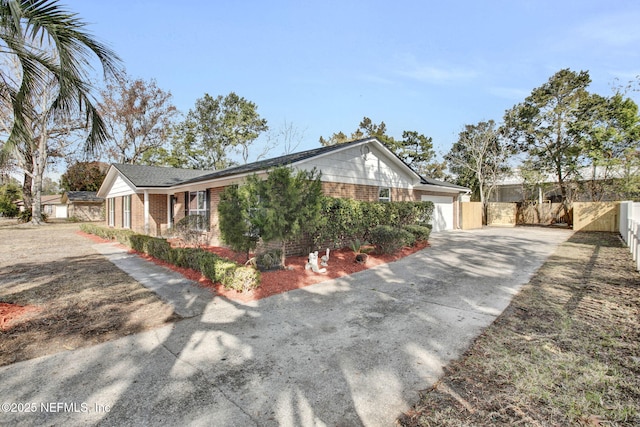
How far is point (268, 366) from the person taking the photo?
3.39m

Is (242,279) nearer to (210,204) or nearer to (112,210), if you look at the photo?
(210,204)

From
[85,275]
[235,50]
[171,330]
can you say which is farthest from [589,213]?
[85,275]

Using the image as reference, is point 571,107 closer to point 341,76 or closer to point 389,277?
point 341,76

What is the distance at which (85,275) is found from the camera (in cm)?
777

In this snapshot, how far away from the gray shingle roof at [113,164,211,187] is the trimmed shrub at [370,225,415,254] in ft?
37.2

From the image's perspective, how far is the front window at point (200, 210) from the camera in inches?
517

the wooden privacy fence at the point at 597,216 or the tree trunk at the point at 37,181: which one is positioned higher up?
the tree trunk at the point at 37,181

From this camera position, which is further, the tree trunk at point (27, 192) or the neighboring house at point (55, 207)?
the neighboring house at point (55, 207)

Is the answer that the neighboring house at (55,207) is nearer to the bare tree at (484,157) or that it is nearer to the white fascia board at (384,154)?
the white fascia board at (384,154)

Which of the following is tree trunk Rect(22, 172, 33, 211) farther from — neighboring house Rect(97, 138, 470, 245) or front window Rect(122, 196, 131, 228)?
front window Rect(122, 196, 131, 228)

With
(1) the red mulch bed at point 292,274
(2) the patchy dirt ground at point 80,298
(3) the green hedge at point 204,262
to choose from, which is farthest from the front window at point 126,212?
(1) the red mulch bed at point 292,274

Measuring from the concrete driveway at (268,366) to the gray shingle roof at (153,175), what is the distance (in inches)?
533

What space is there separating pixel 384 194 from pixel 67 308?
1122cm

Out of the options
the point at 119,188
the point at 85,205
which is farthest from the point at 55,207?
the point at 119,188
